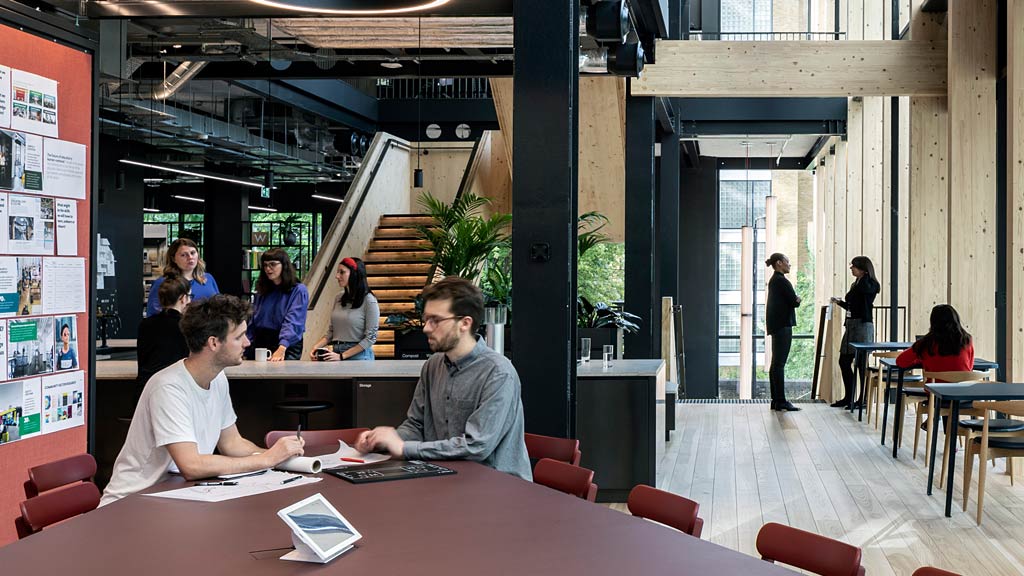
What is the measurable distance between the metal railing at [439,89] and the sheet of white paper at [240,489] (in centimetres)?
1496

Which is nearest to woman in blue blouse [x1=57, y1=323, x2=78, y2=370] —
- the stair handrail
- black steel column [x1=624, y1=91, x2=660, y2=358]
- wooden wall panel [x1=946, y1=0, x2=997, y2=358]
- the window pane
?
black steel column [x1=624, y1=91, x2=660, y2=358]

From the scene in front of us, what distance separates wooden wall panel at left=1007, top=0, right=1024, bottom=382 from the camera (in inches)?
278

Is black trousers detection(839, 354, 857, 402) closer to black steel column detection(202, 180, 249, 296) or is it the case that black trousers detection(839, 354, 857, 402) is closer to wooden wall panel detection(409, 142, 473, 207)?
wooden wall panel detection(409, 142, 473, 207)

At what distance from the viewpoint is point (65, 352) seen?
16.8 feet

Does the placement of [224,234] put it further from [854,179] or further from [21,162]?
[21,162]

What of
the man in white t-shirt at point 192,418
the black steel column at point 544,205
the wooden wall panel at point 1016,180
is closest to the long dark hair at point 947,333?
the wooden wall panel at point 1016,180

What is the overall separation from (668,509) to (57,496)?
1920mm

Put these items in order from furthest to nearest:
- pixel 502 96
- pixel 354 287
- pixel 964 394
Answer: pixel 502 96 < pixel 354 287 < pixel 964 394

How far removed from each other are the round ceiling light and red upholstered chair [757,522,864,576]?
4032 millimetres

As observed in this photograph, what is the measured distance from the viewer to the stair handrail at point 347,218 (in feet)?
41.2

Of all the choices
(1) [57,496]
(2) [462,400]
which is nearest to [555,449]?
(2) [462,400]

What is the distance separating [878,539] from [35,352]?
15.0 ft

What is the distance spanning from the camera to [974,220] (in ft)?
28.1

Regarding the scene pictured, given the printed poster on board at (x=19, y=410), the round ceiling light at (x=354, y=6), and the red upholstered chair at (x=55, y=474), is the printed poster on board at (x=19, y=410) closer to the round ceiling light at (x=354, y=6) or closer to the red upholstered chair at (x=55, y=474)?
the red upholstered chair at (x=55, y=474)
